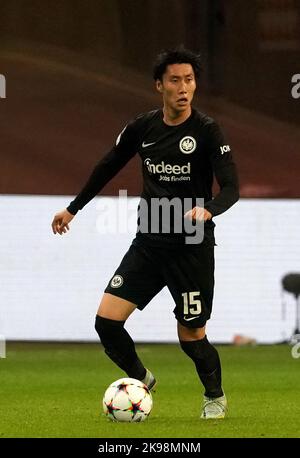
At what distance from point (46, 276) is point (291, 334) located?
272cm

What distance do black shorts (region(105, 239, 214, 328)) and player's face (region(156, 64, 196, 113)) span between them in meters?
0.81

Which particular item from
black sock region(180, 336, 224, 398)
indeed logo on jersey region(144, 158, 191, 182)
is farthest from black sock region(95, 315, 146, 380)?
indeed logo on jersey region(144, 158, 191, 182)

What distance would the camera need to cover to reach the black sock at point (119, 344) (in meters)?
8.41

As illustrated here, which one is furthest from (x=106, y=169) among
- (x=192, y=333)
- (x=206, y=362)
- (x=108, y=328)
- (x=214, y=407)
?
(x=214, y=407)

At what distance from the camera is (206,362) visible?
841cm

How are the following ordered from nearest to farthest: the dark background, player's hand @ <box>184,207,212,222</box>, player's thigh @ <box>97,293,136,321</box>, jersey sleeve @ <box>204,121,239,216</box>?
player's hand @ <box>184,207,212,222</box>, jersey sleeve @ <box>204,121,239,216</box>, player's thigh @ <box>97,293,136,321</box>, the dark background

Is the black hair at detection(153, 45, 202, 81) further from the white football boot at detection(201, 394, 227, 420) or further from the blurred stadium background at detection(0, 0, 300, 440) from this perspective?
the blurred stadium background at detection(0, 0, 300, 440)

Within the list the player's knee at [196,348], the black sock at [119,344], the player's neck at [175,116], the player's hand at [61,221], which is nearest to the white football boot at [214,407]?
the player's knee at [196,348]

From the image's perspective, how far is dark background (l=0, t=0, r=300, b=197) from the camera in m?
15.1

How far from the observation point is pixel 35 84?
49.9ft

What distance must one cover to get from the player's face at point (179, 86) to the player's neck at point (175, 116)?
0.12 feet

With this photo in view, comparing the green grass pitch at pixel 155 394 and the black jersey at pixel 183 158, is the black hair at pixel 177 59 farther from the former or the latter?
the green grass pitch at pixel 155 394

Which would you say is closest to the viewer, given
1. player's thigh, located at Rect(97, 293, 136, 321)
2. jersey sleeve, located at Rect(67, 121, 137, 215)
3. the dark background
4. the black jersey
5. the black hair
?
the black jersey
